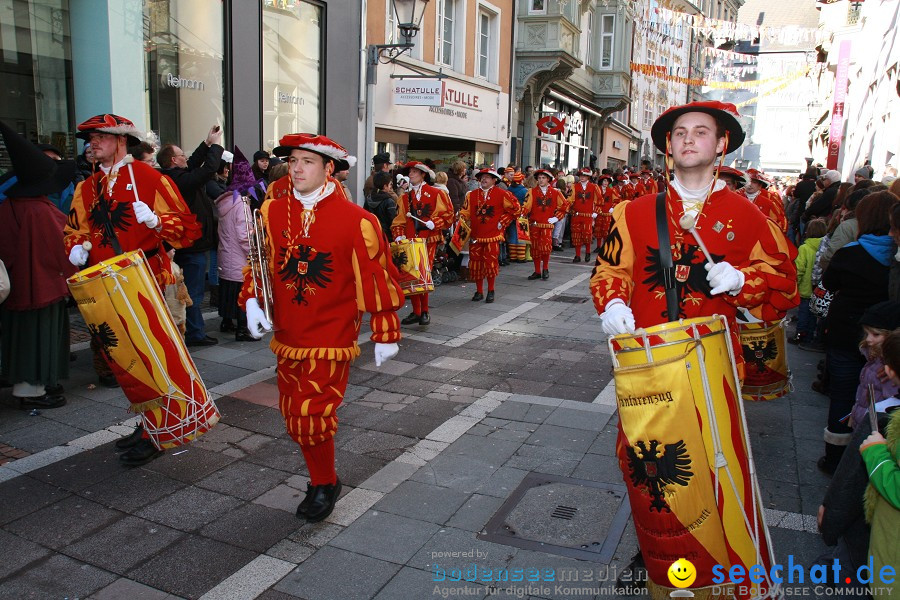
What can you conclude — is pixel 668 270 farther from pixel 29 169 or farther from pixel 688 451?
pixel 29 169

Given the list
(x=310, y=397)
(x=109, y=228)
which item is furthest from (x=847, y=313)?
(x=109, y=228)

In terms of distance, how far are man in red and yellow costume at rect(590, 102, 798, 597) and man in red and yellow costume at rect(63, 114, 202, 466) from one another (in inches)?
116

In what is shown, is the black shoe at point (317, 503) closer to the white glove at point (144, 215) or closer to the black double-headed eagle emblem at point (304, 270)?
the black double-headed eagle emblem at point (304, 270)

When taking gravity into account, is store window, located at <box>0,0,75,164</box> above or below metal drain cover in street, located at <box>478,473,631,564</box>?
above

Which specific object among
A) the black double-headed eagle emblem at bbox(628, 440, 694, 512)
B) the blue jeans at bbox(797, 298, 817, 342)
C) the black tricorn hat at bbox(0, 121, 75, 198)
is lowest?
the blue jeans at bbox(797, 298, 817, 342)

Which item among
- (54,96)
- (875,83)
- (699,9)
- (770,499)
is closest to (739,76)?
(875,83)

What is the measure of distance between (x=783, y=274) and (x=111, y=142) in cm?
412

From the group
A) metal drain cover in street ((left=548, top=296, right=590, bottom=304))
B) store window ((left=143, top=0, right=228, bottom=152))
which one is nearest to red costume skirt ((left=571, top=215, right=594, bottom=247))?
metal drain cover in street ((left=548, top=296, right=590, bottom=304))

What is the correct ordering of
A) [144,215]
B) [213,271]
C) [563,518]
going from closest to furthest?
[563,518] → [144,215] → [213,271]

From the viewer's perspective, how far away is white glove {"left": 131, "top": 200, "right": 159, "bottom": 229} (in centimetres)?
461

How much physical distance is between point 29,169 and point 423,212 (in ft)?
15.2

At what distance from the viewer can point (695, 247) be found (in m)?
3.13

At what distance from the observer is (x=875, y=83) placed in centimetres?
1792

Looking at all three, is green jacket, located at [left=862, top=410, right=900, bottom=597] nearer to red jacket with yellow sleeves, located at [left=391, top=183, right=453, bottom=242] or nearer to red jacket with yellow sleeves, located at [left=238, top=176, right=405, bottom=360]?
red jacket with yellow sleeves, located at [left=238, top=176, right=405, bottom=360]
